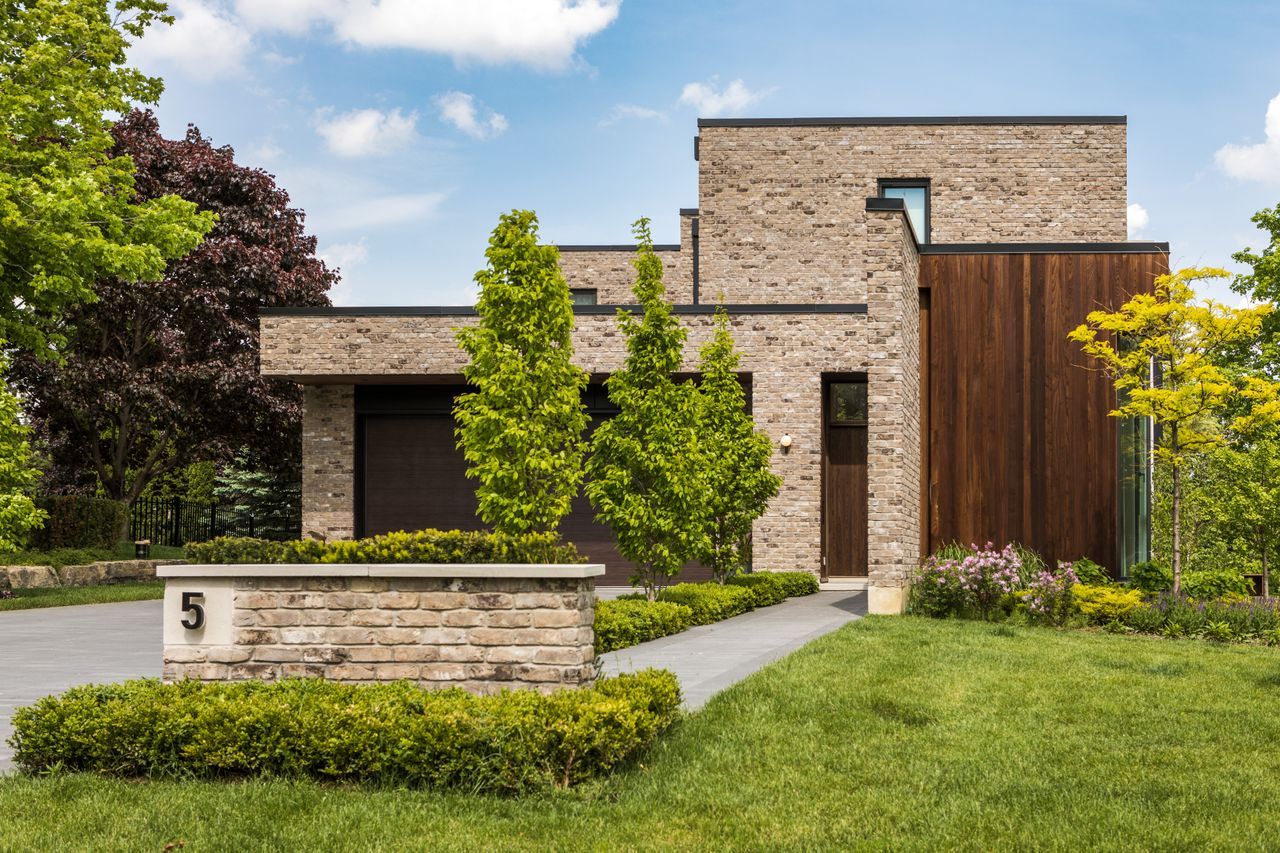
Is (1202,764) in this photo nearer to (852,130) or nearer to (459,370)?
(459,370)

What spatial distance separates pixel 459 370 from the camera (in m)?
22.0

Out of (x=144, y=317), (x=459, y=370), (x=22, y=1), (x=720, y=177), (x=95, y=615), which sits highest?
(x=22, y=1)

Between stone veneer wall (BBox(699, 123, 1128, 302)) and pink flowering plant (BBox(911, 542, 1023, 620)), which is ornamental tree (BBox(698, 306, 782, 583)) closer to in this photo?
pink flowering plant (BBox(911, 542, 1023, 620))

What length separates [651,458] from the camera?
50.4ft

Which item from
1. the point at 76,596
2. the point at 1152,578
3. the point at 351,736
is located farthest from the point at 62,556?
the point at 351,736

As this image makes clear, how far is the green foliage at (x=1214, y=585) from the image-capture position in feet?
52.5

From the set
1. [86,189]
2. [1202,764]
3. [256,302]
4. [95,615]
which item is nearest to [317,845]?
[1202,764]

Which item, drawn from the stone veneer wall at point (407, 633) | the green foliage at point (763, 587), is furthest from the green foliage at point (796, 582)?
the stone veneer wall at point (407, 633)

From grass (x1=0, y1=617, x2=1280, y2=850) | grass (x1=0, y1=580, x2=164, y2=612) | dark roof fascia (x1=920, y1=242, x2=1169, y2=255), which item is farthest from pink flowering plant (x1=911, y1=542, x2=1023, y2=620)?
grass (x1=0, y1=580, x2=164, y2=612)

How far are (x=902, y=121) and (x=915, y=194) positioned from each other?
1.65 metres

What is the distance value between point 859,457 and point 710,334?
198 inches

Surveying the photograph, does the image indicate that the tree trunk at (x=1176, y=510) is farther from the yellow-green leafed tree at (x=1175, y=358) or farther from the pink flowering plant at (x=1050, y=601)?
the pink flowering plant at (x=1050, y=601)

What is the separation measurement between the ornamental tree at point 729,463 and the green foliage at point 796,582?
95 centimetres

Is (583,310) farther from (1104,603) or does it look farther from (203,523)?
(203,523)
